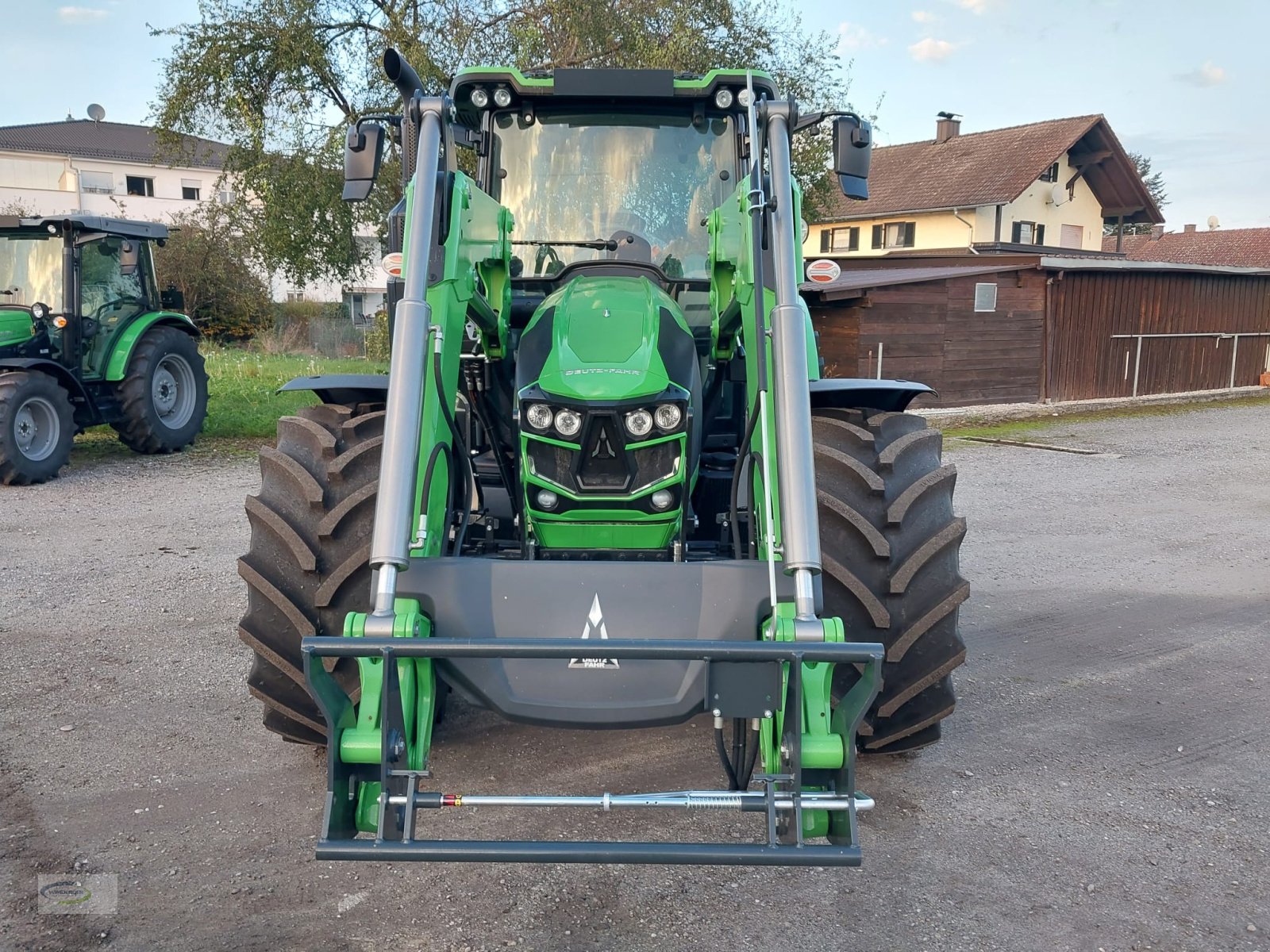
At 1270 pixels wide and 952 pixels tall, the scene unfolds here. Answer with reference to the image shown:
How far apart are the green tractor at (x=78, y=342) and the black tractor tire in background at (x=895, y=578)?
8440 mm

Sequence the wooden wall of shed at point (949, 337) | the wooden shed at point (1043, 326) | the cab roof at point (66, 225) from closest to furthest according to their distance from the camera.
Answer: the cab roof at point (66, 225) → the wooden wall of shed at point (949, 337) → the wooden shed at point (1043, 326)

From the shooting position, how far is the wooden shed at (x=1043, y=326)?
16188 millimetres

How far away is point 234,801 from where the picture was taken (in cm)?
379

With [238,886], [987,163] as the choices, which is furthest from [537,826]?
[987,163]

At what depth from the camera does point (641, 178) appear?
465cm

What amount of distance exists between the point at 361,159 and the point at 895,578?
2335 millimetres

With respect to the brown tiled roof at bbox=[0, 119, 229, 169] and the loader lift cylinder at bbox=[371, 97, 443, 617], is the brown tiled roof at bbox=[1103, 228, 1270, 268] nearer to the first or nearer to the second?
the brown tiled roof at bbox=[0, 119, 229, 169]

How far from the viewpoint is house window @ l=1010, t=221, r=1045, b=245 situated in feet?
93.8

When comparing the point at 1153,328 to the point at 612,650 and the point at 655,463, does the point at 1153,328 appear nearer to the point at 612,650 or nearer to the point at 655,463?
the point at 655,463

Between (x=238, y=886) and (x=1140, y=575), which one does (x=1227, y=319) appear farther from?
(x=238, y=886)

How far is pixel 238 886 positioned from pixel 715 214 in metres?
2.71

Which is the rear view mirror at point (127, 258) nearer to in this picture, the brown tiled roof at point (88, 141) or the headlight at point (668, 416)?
the headlight at point (668, 416)

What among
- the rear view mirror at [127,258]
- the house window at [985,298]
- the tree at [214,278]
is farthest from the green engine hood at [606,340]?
the tree at [214,278]

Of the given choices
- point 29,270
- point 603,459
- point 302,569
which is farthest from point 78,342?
point 603,459
